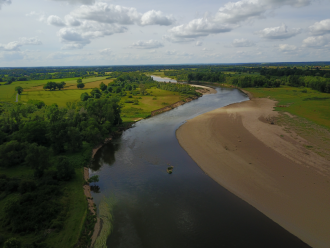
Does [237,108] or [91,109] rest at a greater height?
[91,109]

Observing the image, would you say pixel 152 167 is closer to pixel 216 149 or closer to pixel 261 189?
pixel 216 149

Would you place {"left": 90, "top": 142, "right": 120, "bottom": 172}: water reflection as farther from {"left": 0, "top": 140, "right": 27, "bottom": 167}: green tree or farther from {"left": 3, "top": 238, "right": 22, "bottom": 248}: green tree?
{"left": 3, "top": 238, "right": 22, "bottom": 248}: green tree

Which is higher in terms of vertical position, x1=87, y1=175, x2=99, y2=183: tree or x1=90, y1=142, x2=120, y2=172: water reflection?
x1=87, y1=175, x2=99, y2=183: tree

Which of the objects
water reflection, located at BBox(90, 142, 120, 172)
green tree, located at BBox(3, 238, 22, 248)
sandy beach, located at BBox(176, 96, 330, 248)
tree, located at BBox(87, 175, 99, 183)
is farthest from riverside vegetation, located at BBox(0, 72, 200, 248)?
A: sandy beach, located at BBox(176, 96, 330, 248)

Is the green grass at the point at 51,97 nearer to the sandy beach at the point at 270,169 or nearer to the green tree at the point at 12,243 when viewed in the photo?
the sandy beach at the point at 270,169

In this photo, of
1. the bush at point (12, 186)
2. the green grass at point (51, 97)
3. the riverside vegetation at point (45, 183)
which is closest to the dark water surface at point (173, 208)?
the riverside vegetation at point (45, 183)

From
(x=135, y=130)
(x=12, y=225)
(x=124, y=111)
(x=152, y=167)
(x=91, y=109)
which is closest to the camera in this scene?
(x=12, y=225)

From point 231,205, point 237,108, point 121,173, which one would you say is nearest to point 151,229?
point 231,205
